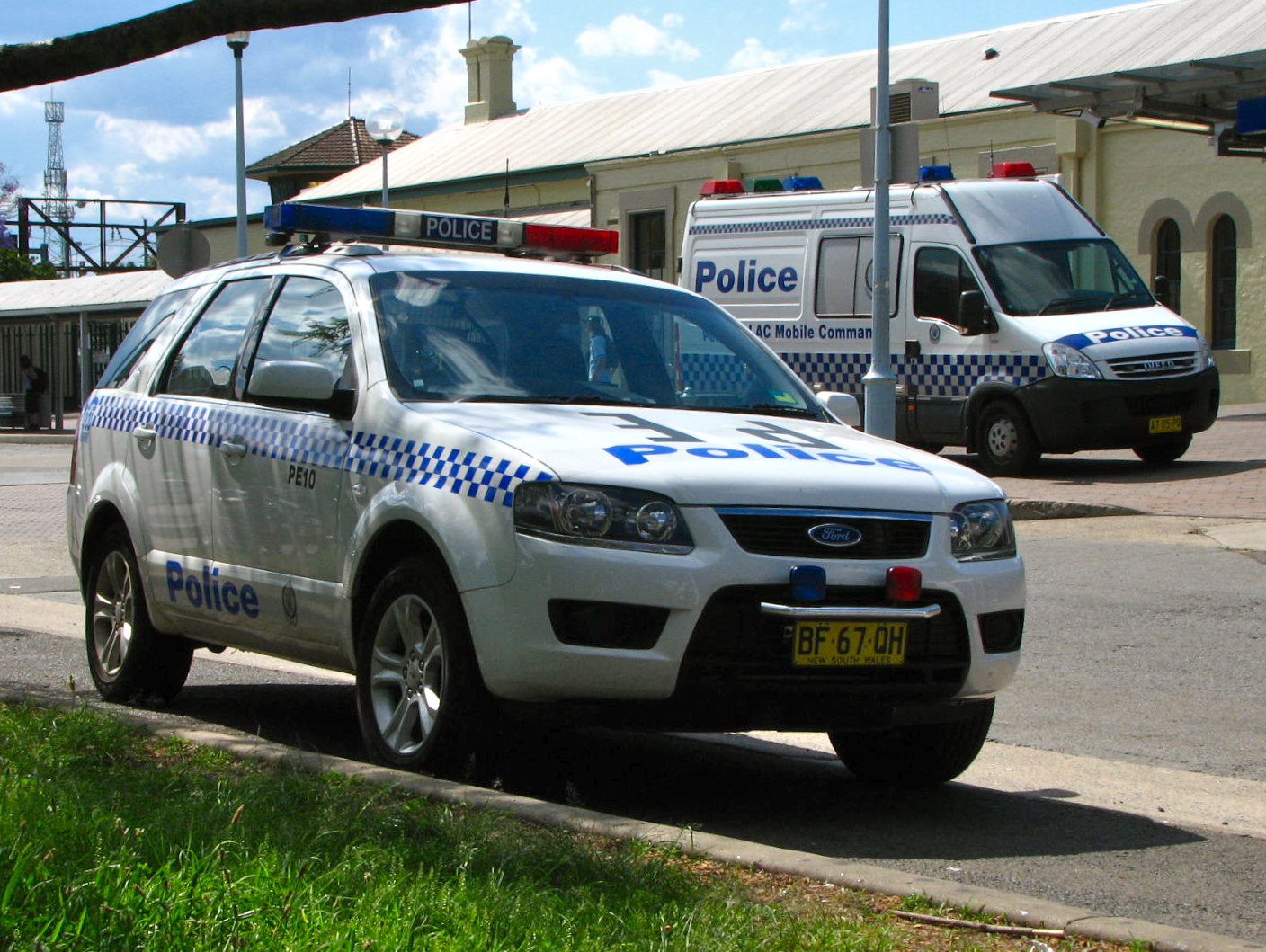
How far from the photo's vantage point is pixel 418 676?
5727 millimetres

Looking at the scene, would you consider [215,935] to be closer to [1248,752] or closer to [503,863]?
[503,863]

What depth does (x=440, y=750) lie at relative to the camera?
553cm

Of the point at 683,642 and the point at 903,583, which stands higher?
the point at 903,583

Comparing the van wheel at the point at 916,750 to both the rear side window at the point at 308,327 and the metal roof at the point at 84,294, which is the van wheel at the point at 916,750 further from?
the metal roof at the point at 84,294

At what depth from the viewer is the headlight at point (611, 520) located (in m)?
5.26

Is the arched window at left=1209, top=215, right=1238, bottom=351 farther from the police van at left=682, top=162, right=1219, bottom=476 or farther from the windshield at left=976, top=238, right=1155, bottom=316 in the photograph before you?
the windshield at left=976, top=238, right=1155, bottom=316

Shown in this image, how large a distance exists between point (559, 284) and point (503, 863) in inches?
118

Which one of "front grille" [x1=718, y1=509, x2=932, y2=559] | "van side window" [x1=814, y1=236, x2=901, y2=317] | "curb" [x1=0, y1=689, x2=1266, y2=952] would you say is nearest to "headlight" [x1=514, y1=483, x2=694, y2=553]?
"front grille" [x1=718, y1=509, x2=932, y2=559]

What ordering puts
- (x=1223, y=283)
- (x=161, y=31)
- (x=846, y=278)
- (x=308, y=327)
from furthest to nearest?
(x=1223, y=283) < (x=846, y=278) < (x=161, y=31) < (x=308, y=327)

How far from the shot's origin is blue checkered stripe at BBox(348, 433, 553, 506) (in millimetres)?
5387

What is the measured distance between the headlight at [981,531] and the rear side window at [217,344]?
290 cm

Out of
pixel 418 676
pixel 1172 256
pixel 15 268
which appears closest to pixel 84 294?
pixel 1172 256

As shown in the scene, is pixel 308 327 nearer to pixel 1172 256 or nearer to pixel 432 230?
pixel 432 230

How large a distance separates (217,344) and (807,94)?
3148 cm
